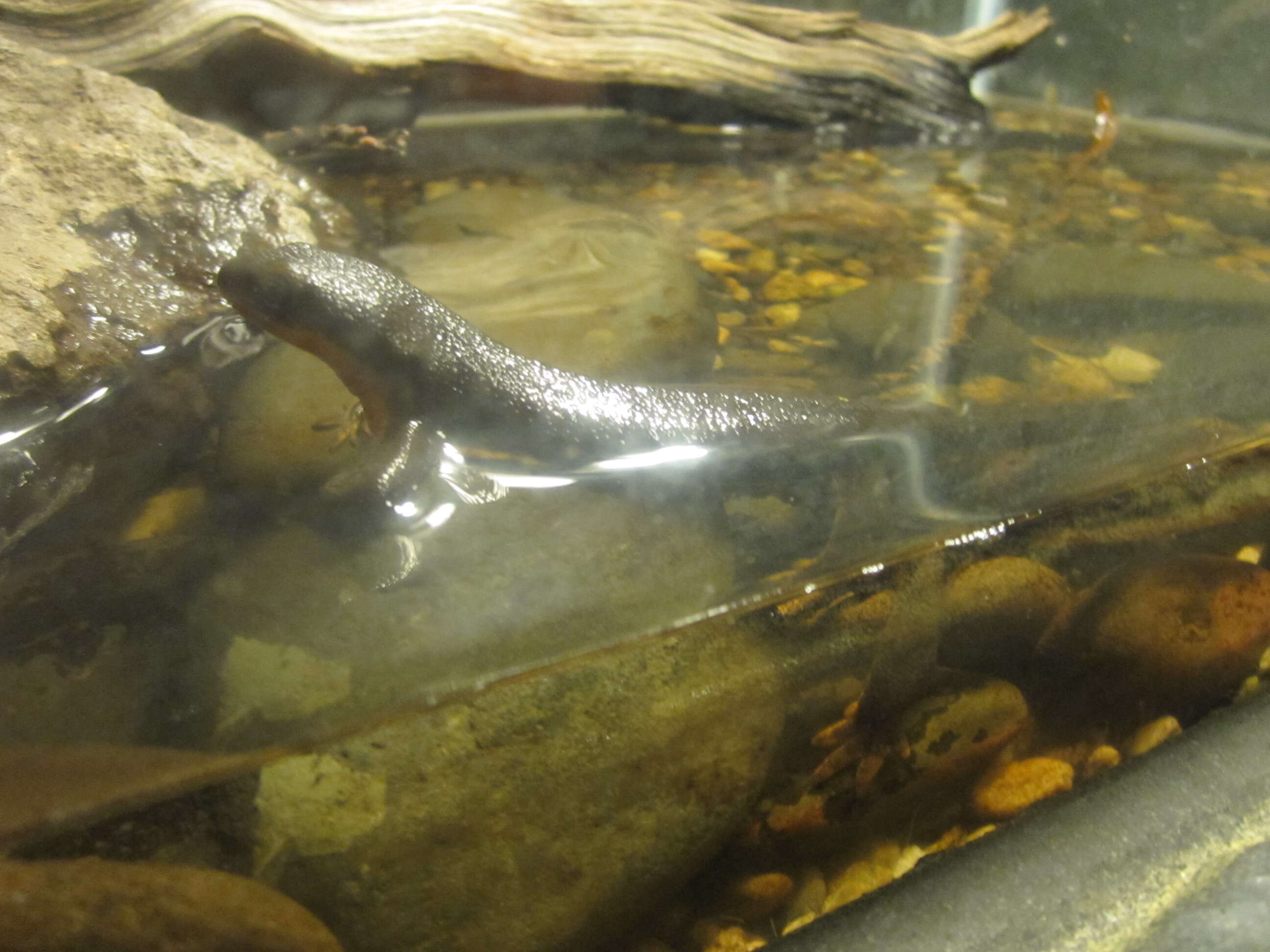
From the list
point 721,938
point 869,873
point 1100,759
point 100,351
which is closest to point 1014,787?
point 1100,759

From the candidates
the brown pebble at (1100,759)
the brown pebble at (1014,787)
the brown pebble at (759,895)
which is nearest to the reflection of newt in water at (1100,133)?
the brown pebble at (1100,759)

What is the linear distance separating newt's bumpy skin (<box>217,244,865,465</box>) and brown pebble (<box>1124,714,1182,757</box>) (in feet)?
3.50

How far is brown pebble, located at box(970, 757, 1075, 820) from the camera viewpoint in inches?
75.4

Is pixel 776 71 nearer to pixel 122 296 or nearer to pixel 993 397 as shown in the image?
pixel 993 397

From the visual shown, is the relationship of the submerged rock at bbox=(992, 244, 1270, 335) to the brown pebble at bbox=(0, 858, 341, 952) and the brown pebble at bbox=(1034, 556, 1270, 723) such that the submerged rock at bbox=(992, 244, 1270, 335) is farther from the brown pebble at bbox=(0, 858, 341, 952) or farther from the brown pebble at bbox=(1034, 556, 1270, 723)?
the brown pebble at bbox=(0, 858, 341, 952)

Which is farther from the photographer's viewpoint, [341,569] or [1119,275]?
[1119,275]

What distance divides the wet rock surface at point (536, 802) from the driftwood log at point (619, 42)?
14.1 ft

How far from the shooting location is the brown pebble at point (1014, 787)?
6.28ft

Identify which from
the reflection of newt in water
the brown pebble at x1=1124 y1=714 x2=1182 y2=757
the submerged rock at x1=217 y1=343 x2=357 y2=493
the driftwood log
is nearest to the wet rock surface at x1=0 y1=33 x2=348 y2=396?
the submerged rock at x1=217 y1=343 x2=357 y2=493

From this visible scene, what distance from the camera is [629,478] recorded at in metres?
2.15

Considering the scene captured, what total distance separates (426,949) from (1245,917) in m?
1.48

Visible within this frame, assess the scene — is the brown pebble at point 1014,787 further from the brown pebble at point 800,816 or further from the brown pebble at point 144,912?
the brown pebble at point 144,912

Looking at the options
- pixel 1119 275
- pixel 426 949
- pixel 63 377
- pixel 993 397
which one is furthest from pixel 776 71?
pixel 426 949

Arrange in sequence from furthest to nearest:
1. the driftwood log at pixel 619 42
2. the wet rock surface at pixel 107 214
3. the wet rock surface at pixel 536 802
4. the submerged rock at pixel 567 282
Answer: the driftwood log at pixel 619 42, the submerged rock at pixel 567 282, the wet rock surface at pixel 107 214, the wet rock surface at pixel 536 802
